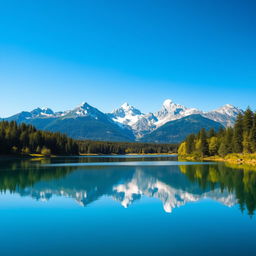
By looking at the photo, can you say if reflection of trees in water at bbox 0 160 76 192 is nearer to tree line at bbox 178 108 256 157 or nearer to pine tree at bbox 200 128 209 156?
tree line at bbox 178 108 256 157

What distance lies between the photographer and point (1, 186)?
124 ft

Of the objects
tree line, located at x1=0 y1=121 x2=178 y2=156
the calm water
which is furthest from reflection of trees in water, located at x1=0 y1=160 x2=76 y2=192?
tree line, located at x1=0 y1=121 x2=178 y2=156

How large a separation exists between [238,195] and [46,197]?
69.5ft

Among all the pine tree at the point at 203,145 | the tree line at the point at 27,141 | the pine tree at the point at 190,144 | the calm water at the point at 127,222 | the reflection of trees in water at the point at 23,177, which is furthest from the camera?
the pine tree at the point at 190,144

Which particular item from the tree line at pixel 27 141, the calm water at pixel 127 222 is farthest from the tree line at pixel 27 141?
the calm water at pixel 127 222

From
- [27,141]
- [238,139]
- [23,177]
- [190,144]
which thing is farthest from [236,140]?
[27,141]

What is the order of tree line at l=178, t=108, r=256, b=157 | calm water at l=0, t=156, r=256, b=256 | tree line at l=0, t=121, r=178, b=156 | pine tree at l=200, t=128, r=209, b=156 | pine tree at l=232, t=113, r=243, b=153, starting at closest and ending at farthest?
calm water at l=0, t=156, r=256, b=256
tree line at l=178, t=108, r=256, b=157
pine tree at l=232, t=113, r=243, b=153
tree line at l=0, t=121, r=178, b=156
pine tree at l=200, t=128, r=209, b=156

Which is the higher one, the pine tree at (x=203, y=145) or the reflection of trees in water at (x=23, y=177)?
the pine tree at (x=203, y=145)

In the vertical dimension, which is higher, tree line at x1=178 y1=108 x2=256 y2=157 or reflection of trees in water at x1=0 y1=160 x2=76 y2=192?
tree line at x1=178 y1=108 x2=256 y2=157

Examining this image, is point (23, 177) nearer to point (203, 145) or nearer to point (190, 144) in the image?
point (203, 145)

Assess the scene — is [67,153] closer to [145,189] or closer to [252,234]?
[145,189]

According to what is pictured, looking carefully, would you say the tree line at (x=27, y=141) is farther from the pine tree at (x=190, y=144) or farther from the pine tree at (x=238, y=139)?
the pine tree at (x=238, y=139)

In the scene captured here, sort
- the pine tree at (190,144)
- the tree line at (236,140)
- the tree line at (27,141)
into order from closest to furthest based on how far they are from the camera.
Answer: the tree line at (236,140) → the tree line at (27,141) → the pine tree at (190,144)

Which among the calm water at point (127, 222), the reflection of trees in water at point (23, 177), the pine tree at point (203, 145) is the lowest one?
the reflection of trees in water at point (23, 177)
